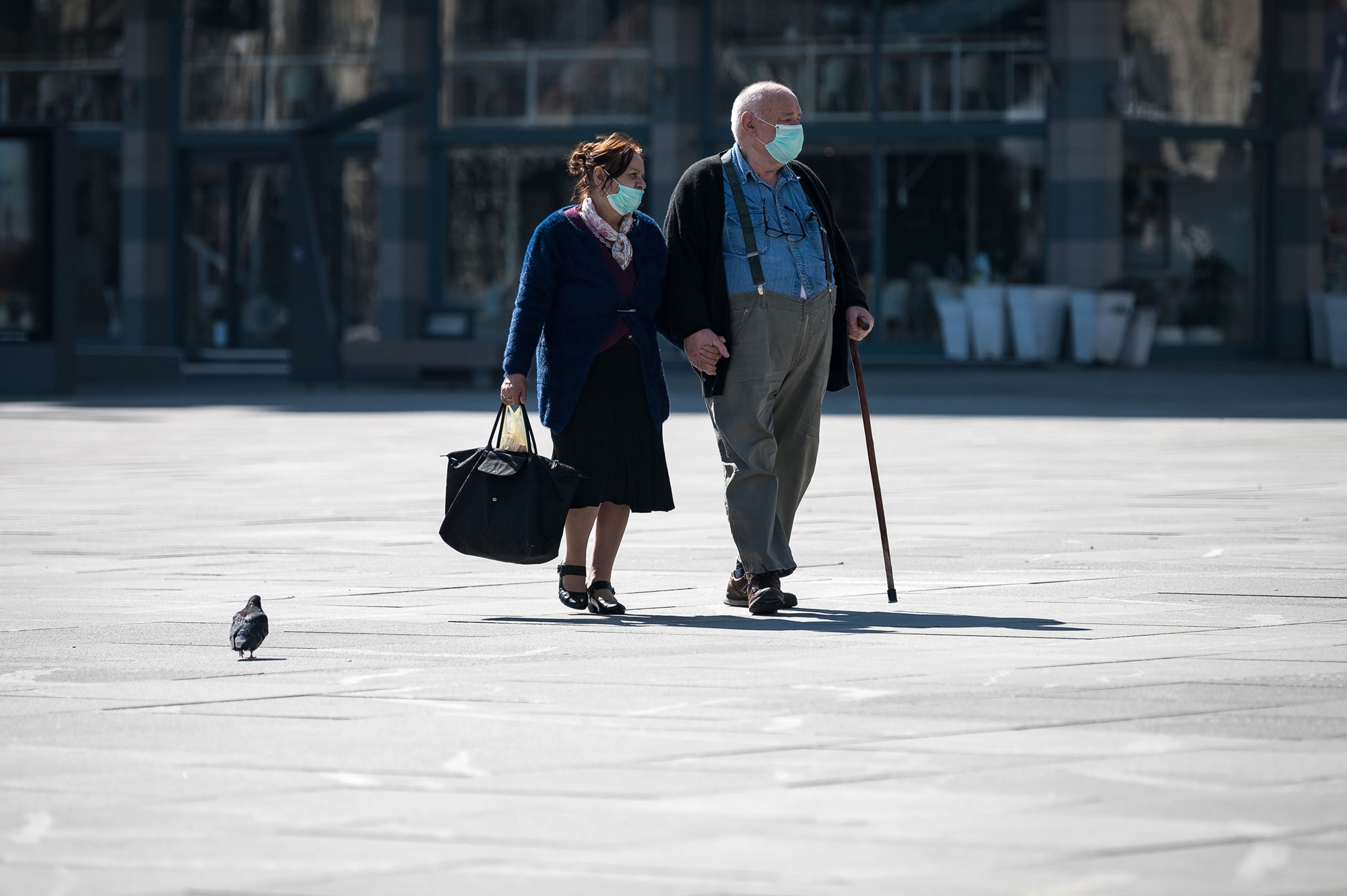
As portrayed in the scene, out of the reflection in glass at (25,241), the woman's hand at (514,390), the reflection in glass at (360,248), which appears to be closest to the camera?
the woman's hand at (514,390)

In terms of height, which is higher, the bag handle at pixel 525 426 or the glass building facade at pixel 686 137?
the glass building facade at pixel 686 137

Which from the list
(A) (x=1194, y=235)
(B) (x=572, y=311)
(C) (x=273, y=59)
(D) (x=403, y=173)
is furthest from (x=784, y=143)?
(C) (x=273, y=59)

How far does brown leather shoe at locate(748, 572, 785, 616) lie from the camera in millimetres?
6977

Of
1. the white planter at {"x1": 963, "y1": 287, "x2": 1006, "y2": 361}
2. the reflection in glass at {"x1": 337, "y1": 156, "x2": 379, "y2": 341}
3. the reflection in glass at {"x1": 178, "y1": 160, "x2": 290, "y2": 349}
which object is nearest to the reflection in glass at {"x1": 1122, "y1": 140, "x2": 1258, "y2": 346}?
the white planter at {"x1": 963, "y1": 287, "x2": 1006, "y2": 361}

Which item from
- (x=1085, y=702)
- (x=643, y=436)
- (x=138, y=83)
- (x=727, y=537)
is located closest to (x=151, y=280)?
(x=138, y=83)

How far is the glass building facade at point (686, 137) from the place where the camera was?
81.7ft

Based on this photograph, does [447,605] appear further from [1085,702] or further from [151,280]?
[151,280]

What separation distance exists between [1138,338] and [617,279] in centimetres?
1775

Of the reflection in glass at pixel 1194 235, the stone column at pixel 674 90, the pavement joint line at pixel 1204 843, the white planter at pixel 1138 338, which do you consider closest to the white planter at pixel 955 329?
the white planter at pixel 1138 338

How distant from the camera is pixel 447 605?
23.8ft

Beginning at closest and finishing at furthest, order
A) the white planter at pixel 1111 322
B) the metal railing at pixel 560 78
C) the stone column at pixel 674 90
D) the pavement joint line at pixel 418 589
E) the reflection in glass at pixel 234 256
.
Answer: the pavement joint line at pixel 418 589
the white planter at pixel 1111 322
the stone column at pixel 674 90
the metal railing at pixel 560 78
the reflection in glass at pixel 234 256

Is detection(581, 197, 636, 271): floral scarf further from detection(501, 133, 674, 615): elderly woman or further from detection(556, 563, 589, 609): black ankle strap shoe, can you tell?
detection(556, 563, 589, 609): black ankle strap shoe

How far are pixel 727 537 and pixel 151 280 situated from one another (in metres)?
20.7

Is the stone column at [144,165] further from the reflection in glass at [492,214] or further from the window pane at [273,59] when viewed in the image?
the reflection in glass at [492,214]
